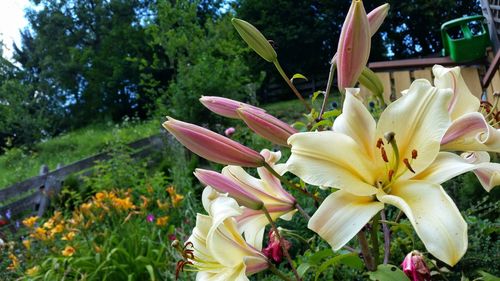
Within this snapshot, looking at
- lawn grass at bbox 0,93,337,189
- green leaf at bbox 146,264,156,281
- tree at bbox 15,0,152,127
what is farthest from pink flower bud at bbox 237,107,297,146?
tree at bbox 15,0,152,127

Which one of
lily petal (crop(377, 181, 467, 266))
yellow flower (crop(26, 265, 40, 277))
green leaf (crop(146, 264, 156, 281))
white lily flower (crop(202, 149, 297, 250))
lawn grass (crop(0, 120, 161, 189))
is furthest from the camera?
lawn grass (crop(0, 120, 161, 189))

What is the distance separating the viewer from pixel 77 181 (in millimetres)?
4457

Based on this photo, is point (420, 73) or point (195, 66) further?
point (195, 66)

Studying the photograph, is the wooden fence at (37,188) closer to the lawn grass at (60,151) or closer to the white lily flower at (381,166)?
the lawn grass at (60,151)

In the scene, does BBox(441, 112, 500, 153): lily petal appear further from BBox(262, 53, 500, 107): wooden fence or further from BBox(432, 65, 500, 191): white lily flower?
BBox(262, 53, 500, 107): wooden fence

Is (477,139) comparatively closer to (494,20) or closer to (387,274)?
(387,274)

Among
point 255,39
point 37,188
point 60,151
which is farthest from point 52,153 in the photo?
point 255,39

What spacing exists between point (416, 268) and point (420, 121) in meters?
0.21

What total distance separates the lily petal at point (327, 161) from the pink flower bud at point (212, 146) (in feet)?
0.34

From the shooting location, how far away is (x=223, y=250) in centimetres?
55

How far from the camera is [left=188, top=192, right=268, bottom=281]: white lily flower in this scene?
54cm

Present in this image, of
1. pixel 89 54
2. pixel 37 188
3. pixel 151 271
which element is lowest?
pixel 151 271

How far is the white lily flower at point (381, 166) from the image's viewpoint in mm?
420

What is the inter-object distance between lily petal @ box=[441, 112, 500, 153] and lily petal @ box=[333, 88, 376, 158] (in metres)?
0.10
